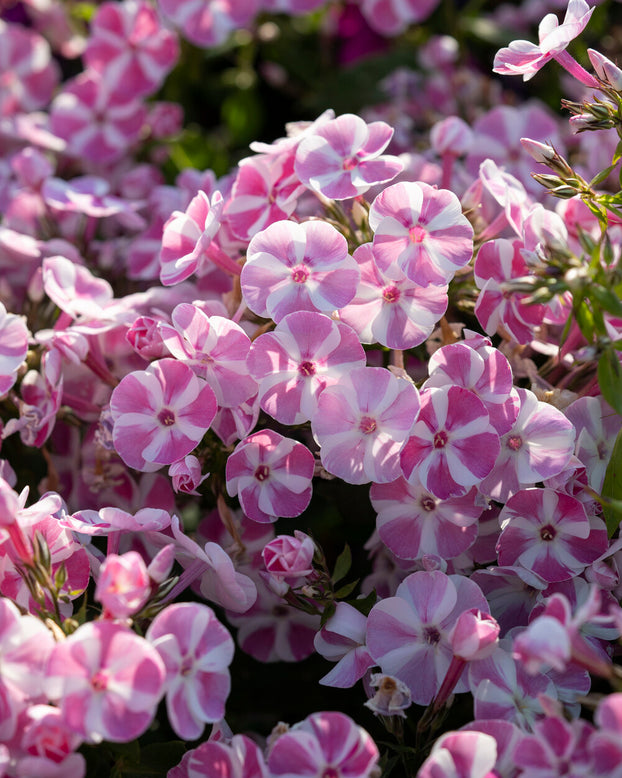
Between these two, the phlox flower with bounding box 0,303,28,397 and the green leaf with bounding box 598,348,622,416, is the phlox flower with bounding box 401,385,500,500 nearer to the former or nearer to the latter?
the green leaf with bounding box 598,348,622,416

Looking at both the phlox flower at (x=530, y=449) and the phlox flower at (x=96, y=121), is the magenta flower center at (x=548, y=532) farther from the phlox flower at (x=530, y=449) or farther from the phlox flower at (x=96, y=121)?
the phlox flower at (x=96, y=121)

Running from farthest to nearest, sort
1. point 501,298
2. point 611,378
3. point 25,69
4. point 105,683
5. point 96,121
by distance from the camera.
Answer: point 25,69
point 96,121
point 501,298
point 611,378
point 105,683

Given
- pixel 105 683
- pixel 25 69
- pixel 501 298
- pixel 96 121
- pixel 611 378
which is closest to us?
pixel 105 683

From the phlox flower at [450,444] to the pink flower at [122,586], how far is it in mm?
255

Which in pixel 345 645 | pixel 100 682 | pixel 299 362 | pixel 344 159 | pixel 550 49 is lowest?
pixel 345 645

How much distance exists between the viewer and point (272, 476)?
2.73 feet

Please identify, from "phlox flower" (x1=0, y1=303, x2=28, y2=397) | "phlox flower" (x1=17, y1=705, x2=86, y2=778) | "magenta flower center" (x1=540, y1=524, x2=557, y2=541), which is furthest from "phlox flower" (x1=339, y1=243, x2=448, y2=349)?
"phlox flower" (x1=17, y1=705, x2=86, y2=778)

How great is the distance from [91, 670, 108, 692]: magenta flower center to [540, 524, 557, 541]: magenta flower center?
411mm

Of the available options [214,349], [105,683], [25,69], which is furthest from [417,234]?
[25,69]

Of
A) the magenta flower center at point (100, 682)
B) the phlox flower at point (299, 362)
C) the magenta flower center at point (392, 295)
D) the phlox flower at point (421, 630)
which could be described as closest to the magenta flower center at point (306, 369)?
the phlox flower at point (299, 362)

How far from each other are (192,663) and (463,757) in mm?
217

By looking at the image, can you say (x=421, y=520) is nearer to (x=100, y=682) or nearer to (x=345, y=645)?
(x=345, y=645)

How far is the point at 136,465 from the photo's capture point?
0.85 m

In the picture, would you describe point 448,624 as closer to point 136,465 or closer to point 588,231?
point 136,465
